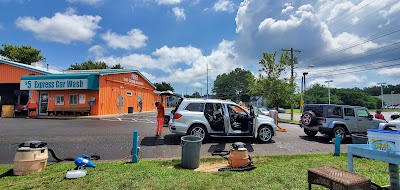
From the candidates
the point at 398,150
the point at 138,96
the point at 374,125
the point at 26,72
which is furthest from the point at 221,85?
the point at 398,150

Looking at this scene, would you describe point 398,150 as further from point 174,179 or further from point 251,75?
point 251,75

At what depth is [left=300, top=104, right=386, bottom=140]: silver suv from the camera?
11017mm

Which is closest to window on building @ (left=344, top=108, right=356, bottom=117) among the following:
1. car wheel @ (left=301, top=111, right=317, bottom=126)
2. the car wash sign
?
car wheel @ (left=301, top=111, right=317, bottom=126)

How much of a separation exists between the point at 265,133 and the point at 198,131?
2947mm

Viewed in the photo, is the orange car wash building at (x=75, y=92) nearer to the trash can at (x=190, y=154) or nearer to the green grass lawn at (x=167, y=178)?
the green grass lawn at (x=167, y=178)

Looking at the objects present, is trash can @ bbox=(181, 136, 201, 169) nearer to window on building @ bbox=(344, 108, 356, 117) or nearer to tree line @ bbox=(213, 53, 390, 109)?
window on building @ bbox=(344, 108, 356, 117)

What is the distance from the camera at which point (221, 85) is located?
411 ft

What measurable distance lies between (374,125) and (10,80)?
1358 inches

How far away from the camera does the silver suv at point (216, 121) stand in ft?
31.4

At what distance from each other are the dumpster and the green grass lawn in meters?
0.22

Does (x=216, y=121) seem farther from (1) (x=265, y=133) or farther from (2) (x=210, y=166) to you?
(2) (x=210, y=166)

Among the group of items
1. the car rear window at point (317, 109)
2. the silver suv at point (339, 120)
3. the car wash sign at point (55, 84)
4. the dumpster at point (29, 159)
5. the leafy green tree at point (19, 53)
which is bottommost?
the dumpster at point (29, 159)

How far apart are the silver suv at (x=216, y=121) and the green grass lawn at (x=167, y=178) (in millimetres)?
3361

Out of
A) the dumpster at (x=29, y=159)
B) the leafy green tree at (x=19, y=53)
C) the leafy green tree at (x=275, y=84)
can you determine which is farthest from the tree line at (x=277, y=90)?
the leafy green tree at (x=19, y=53)
